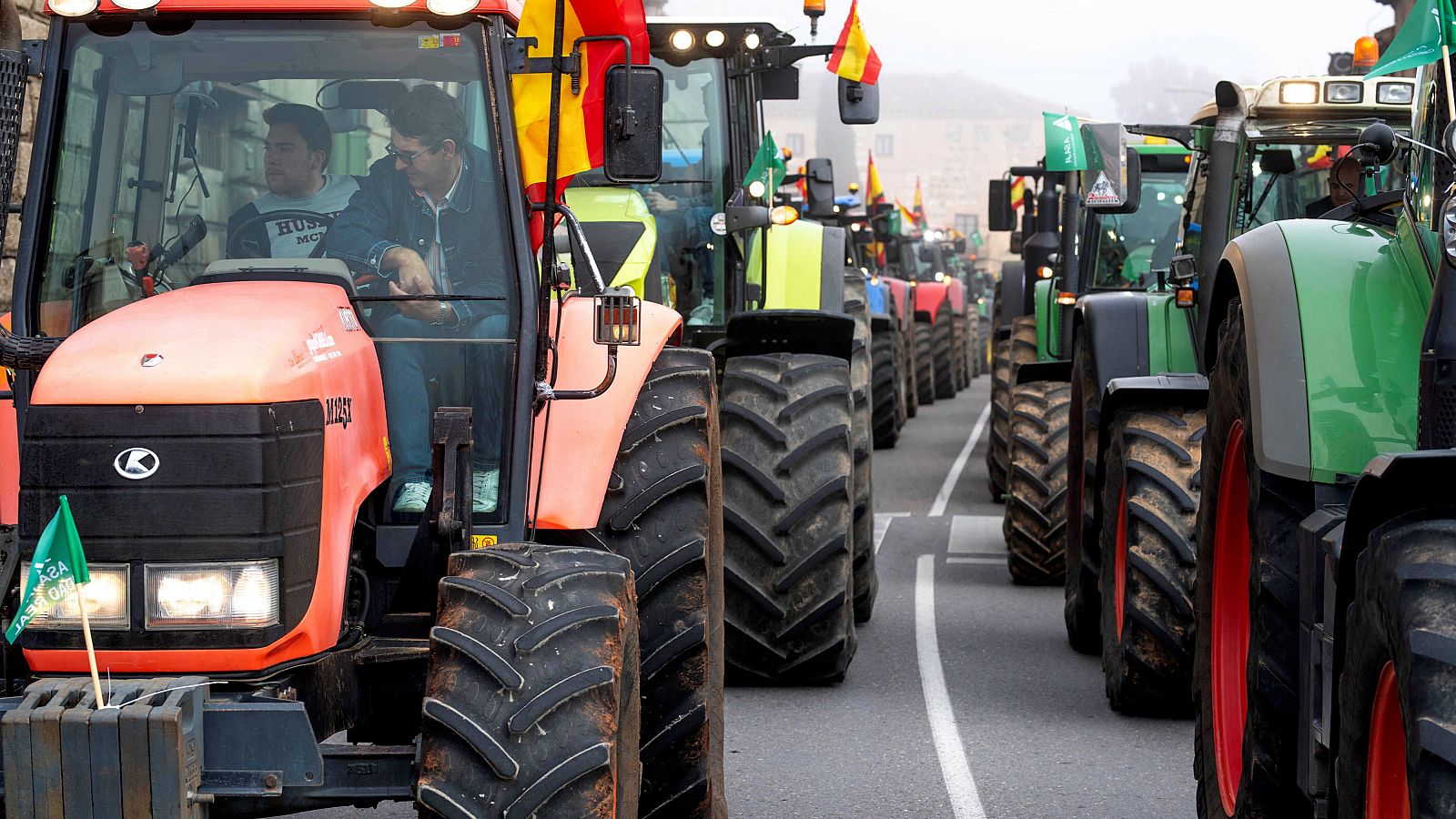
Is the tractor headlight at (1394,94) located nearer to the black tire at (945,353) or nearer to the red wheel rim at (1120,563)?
the red wheel rim at (1120,563)

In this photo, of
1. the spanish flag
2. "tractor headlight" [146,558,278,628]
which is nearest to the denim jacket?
the spanish flag

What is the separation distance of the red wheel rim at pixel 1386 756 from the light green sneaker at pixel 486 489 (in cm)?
225

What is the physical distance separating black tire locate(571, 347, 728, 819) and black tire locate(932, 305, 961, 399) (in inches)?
872

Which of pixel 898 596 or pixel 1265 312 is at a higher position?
pixel 1265 312

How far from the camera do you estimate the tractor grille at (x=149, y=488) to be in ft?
12.8

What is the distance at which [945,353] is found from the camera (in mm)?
28609

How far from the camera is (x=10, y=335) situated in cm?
446

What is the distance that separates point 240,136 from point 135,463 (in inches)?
48.2

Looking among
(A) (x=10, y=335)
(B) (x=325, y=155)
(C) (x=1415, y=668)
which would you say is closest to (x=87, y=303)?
(A) (x=10, y=335)

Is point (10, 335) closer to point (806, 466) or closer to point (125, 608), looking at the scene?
point (125, 608)

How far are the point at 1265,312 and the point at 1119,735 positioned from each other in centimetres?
280

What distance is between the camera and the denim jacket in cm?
478

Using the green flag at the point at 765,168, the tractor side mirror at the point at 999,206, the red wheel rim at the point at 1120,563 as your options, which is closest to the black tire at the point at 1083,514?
the red wheel rim at the point at 1120,563

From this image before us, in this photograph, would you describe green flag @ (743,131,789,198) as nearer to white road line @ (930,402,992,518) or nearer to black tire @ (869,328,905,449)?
white road line @ (930,402,992,518)
